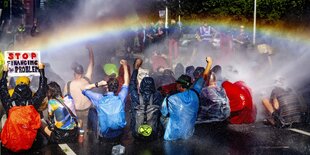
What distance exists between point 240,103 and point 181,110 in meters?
1.79

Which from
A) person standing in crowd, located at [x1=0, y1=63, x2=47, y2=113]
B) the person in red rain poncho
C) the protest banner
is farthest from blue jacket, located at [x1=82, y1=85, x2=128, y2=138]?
the person in red rain poncho

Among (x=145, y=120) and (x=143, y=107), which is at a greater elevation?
(x=143, y=107)

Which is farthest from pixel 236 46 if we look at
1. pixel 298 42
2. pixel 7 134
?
pixel 7 134

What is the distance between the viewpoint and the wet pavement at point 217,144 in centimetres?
729

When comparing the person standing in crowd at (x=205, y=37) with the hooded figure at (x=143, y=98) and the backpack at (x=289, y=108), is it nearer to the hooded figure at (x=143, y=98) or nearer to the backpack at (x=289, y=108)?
the backpack at (x=289, y=108)

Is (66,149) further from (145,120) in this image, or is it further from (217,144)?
(217,144)

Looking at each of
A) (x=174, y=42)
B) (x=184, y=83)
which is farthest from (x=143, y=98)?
(x=174, y=42)

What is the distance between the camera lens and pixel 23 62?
8.59 meters

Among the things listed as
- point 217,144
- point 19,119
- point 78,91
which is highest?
point 78,91

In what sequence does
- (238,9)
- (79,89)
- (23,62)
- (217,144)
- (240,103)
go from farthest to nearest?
(238,9)
(79,89)
(240,103)
(23,62)
(217,144)

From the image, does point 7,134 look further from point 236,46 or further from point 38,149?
point 236,46

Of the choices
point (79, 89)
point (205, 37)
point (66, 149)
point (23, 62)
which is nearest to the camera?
point (66, 149)

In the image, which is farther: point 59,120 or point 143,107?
point 143,107

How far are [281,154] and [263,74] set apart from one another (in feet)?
25.7
